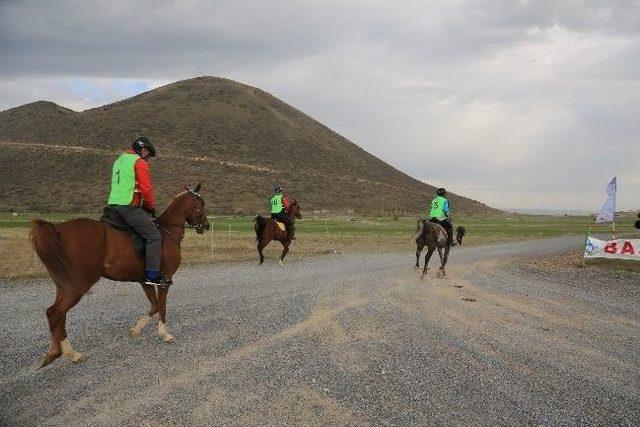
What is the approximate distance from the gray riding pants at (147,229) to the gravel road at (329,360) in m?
1.32

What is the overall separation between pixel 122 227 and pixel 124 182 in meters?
0.75

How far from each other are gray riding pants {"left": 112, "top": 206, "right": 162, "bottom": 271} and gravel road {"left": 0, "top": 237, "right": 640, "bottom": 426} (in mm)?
1324

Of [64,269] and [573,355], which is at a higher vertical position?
[64,269]

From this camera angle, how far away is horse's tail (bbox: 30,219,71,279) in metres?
7.38

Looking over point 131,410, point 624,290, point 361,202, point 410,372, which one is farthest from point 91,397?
point 361,202

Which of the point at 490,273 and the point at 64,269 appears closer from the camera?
the point at 64,269

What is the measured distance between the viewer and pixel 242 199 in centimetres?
8875

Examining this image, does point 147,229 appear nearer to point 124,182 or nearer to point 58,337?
point 124,182

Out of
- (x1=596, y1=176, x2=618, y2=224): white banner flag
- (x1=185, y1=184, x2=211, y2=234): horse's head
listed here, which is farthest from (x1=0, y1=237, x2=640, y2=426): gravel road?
(x1=596, y1=176, x2=618, y2=224): white banner flag

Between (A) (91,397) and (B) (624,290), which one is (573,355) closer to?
(A) (91,397)

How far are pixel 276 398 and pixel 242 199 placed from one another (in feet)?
274

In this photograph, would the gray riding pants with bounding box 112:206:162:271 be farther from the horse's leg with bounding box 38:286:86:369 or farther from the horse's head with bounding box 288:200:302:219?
the horse's head with bounding box 288:200:302:219

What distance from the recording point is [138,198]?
891 cm

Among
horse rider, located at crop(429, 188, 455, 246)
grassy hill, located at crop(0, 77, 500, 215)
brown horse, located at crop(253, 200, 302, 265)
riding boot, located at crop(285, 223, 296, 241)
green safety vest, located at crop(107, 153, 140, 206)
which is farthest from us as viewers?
grassy hill, located at crop(0, 77, 500, 215)
